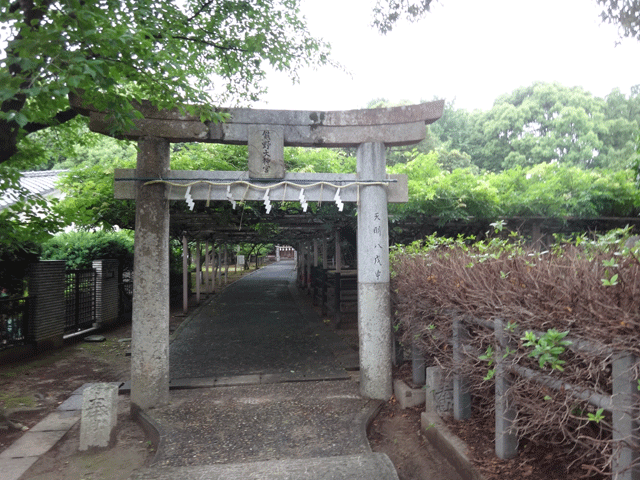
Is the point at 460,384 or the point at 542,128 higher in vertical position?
the point at 542,128

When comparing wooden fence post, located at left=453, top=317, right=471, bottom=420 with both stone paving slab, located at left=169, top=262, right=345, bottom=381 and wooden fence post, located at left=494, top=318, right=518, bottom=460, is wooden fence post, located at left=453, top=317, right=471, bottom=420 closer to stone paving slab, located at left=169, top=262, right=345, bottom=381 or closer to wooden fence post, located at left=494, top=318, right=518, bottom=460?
wooden fence post, located at left=494, top=318, right=518, bottom=460

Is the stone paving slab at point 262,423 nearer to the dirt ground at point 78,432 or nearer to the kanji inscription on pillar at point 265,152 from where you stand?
the dirt ground at point 78,432

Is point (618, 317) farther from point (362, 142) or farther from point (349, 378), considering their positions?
point (349, 378)

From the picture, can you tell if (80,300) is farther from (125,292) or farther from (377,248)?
(377,248)

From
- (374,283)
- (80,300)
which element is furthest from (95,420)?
(80,300)

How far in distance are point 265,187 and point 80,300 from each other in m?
7.65

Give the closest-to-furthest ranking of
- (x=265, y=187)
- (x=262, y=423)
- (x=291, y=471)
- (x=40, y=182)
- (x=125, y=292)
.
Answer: (x=291, y=471)
(x=262, y=423)
(x=265, y=187)
(x=125, y=292)
(x=40, y=182)

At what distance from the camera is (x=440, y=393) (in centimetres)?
469

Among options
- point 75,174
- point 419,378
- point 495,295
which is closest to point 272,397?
point 419,378

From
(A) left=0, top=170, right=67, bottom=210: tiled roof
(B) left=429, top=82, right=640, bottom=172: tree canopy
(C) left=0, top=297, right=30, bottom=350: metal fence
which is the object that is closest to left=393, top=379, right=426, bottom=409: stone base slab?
(C) left=0, top=297, right=30, bottom=350: metal fence

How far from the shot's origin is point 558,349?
8.04 feet

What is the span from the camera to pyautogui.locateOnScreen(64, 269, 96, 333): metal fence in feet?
33.5

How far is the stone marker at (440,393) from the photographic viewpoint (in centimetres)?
467

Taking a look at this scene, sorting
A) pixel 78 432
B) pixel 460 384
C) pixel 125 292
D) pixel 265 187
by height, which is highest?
pixel 265 187
